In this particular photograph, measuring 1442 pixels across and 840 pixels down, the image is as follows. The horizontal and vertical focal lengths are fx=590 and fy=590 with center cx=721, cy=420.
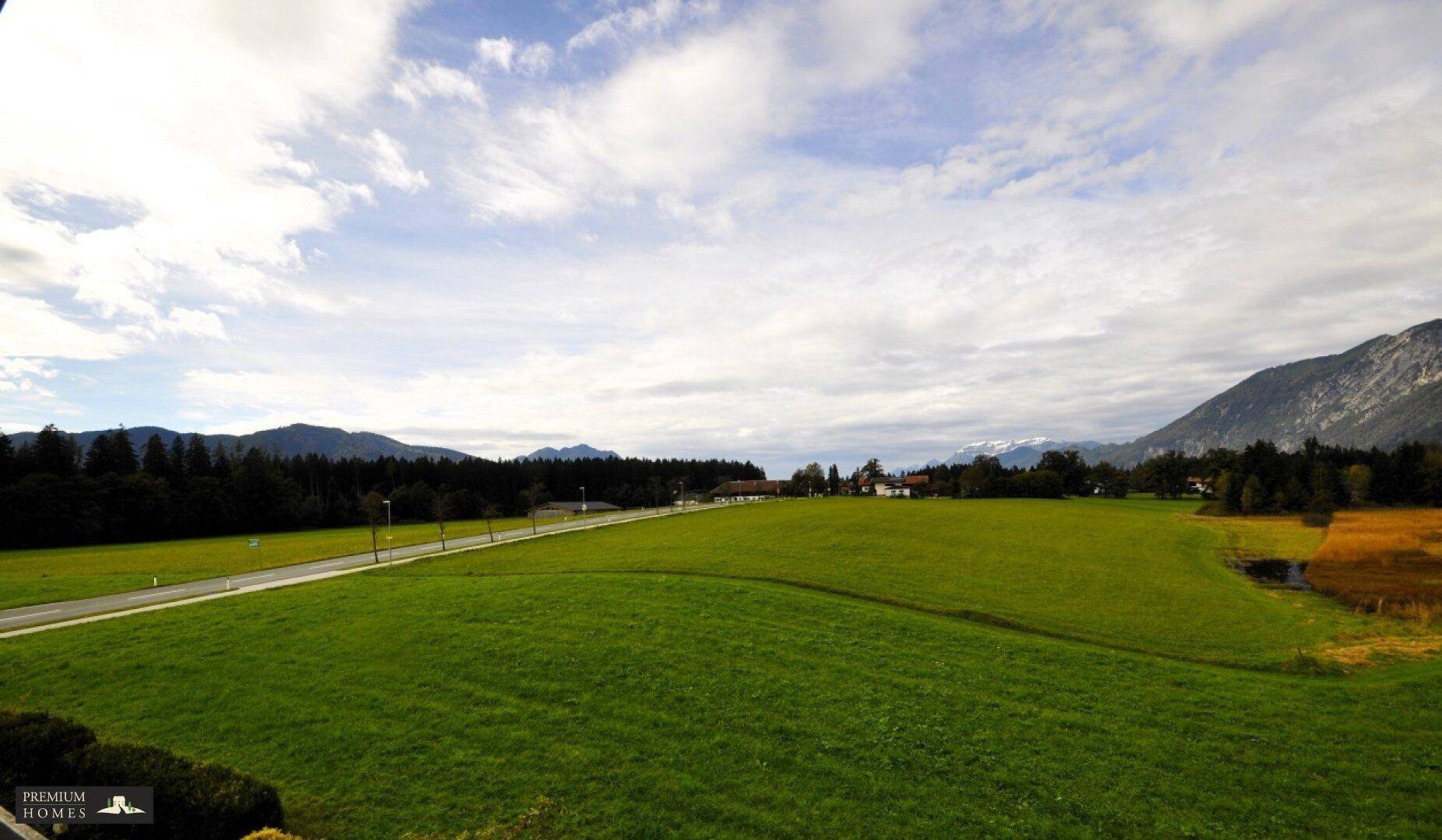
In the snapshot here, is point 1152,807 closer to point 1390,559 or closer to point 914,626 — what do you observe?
point 914,626

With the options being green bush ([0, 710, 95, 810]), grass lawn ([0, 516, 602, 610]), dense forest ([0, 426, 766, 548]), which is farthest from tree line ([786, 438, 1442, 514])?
green bush ([0, 710, 95, 810])

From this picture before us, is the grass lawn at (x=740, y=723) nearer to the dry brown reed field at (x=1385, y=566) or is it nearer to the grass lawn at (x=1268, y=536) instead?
the dry brown reed field at (x=1385, y=566)

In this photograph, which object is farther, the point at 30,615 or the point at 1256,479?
the point at 1256,479

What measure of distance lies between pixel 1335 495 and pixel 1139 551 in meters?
87.4

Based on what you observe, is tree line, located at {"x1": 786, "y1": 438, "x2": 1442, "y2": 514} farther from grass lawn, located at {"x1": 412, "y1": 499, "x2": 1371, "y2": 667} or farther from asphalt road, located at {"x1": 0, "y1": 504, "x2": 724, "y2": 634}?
asphalt road, located at {"x1": 0, "y1": 504, "x2": 724, "y2": 634}

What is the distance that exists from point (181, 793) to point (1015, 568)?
51.1m

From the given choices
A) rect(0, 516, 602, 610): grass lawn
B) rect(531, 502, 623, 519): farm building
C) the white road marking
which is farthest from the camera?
rect(531, 502, 623, 519): farm building

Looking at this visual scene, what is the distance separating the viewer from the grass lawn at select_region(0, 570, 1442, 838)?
13.3 m

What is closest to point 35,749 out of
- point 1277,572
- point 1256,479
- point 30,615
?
point 30,615

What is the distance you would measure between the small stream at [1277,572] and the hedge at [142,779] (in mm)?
64299

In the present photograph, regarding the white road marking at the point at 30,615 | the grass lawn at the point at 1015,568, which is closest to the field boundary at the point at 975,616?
the grass lawn at the point at 1015,568

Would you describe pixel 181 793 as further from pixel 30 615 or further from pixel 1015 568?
pixel 1015 568

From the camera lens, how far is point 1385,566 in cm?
5225

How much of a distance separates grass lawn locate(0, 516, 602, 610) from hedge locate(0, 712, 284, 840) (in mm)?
37791
